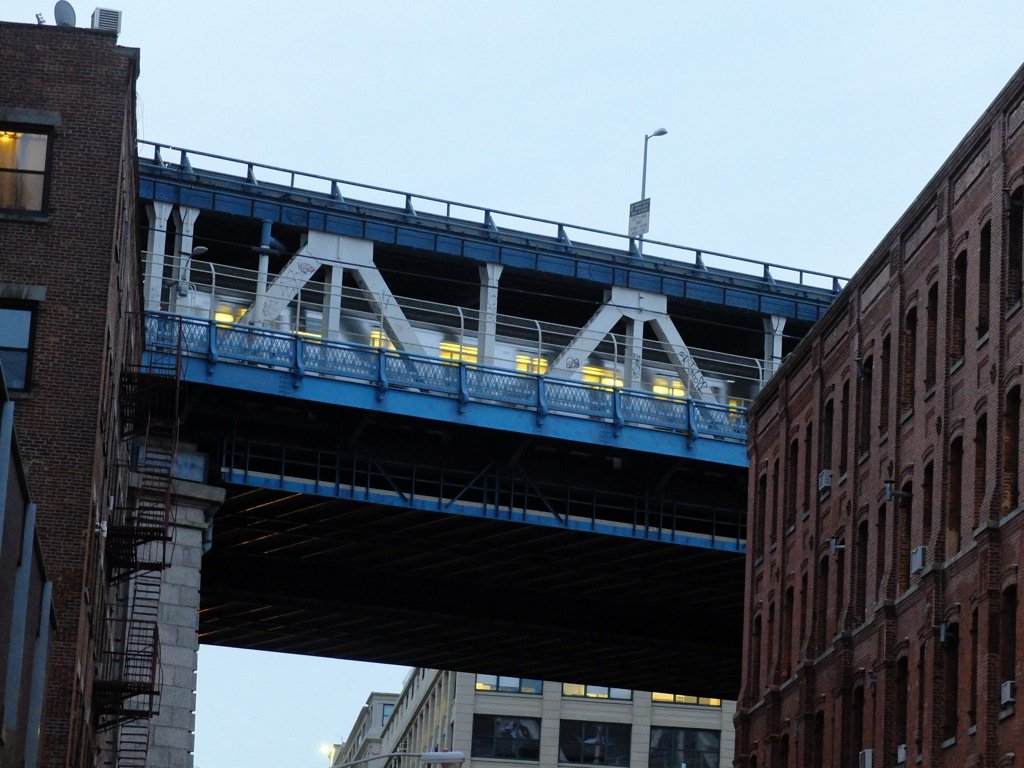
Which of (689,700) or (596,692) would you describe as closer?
(596,692)

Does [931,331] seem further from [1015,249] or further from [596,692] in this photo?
[596,692]

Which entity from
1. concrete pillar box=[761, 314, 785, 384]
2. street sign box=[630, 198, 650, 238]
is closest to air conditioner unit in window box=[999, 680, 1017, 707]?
concrete pillar box=[761, 314, 785, 384]

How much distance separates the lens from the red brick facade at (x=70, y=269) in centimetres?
4459

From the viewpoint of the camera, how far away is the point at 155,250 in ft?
237

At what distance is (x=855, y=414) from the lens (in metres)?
55.3

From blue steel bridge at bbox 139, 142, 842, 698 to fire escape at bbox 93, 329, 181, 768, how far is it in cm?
183

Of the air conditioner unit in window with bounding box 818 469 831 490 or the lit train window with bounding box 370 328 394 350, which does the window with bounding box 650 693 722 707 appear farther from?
the air conditioner unit in window with bounding box 818 469 831 490

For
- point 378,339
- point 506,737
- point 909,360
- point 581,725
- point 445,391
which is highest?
point 378,339

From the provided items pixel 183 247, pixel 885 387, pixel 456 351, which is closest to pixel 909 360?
pixel 885 387

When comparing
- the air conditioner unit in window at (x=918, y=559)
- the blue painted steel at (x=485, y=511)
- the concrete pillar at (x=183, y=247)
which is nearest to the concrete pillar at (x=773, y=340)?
the blue painted steel at (x=485, y=511)

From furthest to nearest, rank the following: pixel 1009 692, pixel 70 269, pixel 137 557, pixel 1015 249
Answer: pixel 137 557 < pixel 70 269 < pixel 1015 249 < pixel 1009 692

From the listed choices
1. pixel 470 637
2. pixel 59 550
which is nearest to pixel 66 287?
pixel 59 550

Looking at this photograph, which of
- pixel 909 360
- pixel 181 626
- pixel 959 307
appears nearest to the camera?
pixel 959 307

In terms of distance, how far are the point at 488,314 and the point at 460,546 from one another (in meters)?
9.66
